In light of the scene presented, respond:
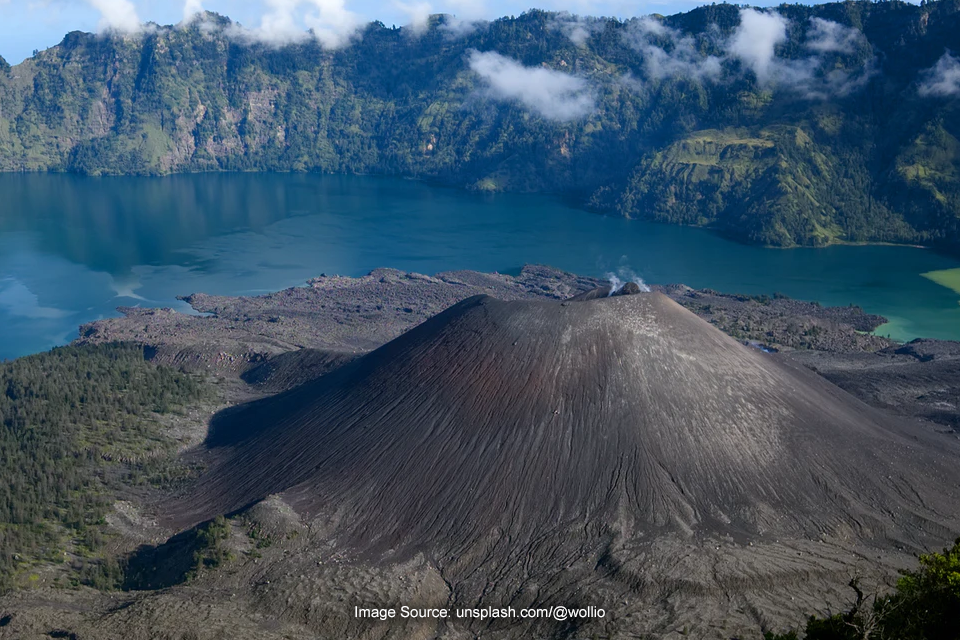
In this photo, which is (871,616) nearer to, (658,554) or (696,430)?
(658,554)

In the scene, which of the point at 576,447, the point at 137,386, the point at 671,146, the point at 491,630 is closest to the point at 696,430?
Answer: the point at 576,447

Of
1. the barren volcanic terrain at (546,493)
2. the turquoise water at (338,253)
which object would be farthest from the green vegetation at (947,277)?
the barren volcanic terrain at (546,493)

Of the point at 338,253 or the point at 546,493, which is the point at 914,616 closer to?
the point at 546,493

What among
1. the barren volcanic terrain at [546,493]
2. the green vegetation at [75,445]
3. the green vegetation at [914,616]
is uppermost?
the green vegetation at [914,616]

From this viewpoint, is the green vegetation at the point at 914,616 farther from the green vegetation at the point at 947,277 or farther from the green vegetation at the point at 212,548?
the green vegetation at the point at 947,277

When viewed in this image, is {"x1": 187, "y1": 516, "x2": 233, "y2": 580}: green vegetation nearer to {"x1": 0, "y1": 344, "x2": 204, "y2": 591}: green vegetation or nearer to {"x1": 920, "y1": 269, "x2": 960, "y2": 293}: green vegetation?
{"x1": 0, "y1": 344, "x2": 204, "y2": 591}: green vegetation

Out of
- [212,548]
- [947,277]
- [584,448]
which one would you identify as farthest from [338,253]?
[212,548]

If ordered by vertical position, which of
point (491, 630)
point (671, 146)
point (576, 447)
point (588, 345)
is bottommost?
point (491, 630)
